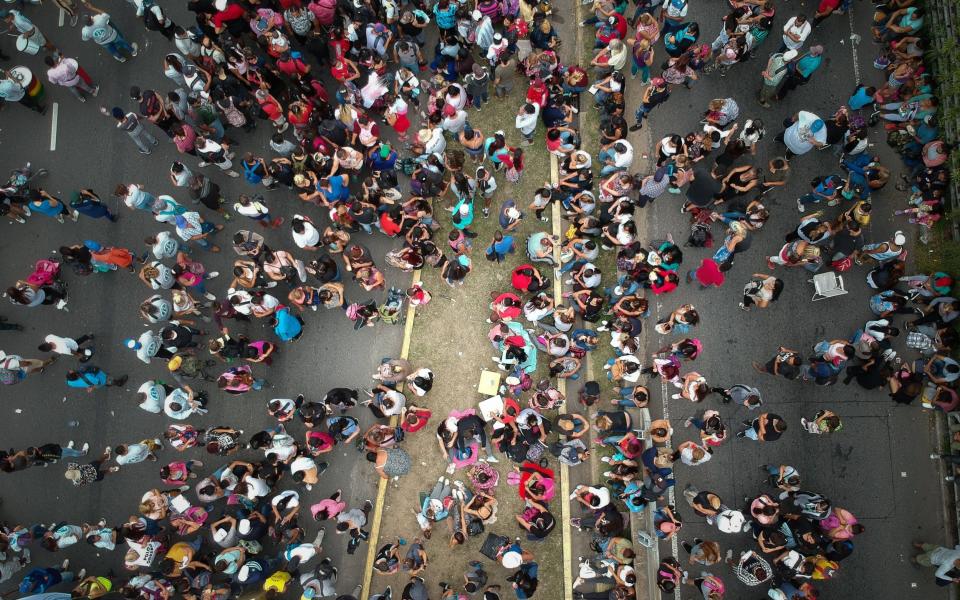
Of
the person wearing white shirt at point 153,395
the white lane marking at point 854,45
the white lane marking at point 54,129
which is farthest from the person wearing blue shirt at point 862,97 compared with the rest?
the white lane marking at point 54,129

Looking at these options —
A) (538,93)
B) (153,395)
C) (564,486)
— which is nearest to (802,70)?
(538,93)

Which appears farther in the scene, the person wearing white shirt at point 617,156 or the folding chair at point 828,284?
the folding chair at point 828,284

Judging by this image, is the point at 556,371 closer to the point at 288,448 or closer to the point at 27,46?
the point at 288,448

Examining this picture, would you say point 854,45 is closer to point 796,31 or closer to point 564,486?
point 796,31

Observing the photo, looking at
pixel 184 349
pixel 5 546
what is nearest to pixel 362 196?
pixel 184 349

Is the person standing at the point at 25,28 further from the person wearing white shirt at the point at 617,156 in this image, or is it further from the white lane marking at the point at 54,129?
the person wearing white shirt at the point at 617,156

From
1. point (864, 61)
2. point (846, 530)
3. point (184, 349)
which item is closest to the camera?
point (846, 530)
